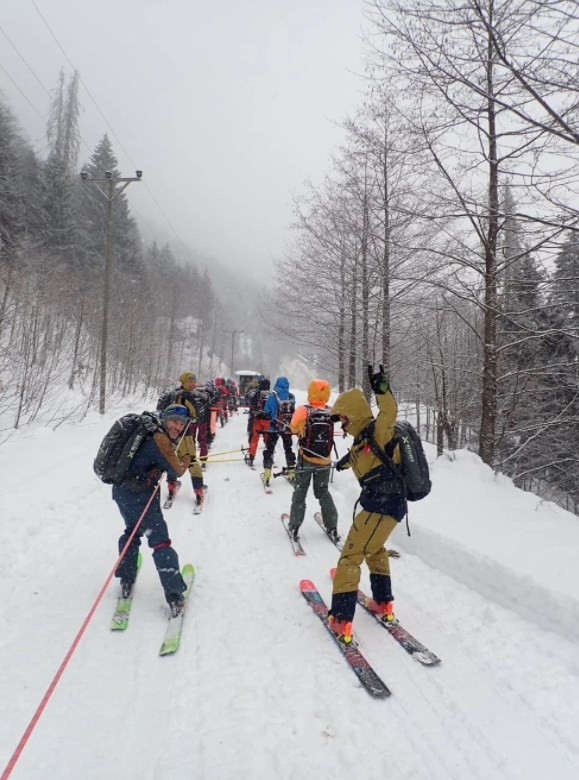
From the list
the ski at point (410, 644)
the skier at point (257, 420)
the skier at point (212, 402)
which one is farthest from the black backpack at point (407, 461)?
the skier at point (212, 402)

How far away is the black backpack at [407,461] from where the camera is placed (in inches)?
140

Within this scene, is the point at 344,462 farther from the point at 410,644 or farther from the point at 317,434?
the point at 317,434

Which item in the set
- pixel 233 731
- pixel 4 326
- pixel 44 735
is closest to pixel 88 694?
pixel 44 735

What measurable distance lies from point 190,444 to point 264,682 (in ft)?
15.4

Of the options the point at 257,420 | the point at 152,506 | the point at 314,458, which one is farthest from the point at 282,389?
the point at 152,506

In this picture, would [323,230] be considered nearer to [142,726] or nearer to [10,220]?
[142,726]

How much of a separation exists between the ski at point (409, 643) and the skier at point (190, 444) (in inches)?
159

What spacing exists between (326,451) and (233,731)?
11.9 ft

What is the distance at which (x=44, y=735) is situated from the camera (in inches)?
98.5

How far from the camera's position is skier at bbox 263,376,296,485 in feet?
28.9

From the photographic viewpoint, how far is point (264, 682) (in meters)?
3.03

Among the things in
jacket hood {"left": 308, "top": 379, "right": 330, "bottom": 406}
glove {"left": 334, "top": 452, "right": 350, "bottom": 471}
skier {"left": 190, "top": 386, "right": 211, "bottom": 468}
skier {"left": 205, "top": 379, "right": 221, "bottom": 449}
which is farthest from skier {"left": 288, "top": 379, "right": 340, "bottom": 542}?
skier {"left": 205, "top": 379, "right": 221, "bottom": 449}

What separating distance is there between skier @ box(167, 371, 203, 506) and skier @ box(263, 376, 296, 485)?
1.76m

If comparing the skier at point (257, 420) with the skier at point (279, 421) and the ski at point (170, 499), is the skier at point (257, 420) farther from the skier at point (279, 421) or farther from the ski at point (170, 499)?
the ski at point (170, 499)
